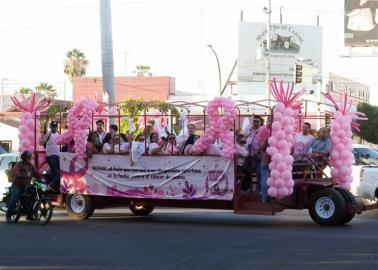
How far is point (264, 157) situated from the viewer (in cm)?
1409

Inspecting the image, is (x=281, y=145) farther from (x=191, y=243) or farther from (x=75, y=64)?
(x=75, y=64)

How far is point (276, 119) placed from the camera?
13.8 meters

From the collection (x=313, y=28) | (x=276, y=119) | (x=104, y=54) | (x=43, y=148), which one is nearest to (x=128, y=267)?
(x=276, y=119)

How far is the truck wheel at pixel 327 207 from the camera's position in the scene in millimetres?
13688

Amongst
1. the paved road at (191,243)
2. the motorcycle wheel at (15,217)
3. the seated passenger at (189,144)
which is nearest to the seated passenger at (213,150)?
the seated passenger at (189,144)

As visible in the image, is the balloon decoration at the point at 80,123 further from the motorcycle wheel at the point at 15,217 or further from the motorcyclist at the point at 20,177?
the motorcycle wheel at the point at 15,217

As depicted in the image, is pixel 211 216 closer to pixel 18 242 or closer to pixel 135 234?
pixel 135 234

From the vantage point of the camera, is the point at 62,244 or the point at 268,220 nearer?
the point at 62,244

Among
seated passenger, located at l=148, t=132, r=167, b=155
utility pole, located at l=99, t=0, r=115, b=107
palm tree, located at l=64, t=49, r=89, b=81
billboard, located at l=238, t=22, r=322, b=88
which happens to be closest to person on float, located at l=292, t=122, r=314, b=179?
seated passenger, located at l=148, t=132, r=167, b=155

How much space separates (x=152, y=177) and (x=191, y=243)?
3894 millimetres

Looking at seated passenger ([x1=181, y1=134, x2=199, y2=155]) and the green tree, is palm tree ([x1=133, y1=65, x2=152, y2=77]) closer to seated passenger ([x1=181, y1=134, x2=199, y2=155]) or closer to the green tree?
the green tree

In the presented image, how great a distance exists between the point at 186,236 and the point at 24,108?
6.33 m

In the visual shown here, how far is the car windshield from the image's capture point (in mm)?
18984

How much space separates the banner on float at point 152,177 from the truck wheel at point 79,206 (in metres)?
0.17
